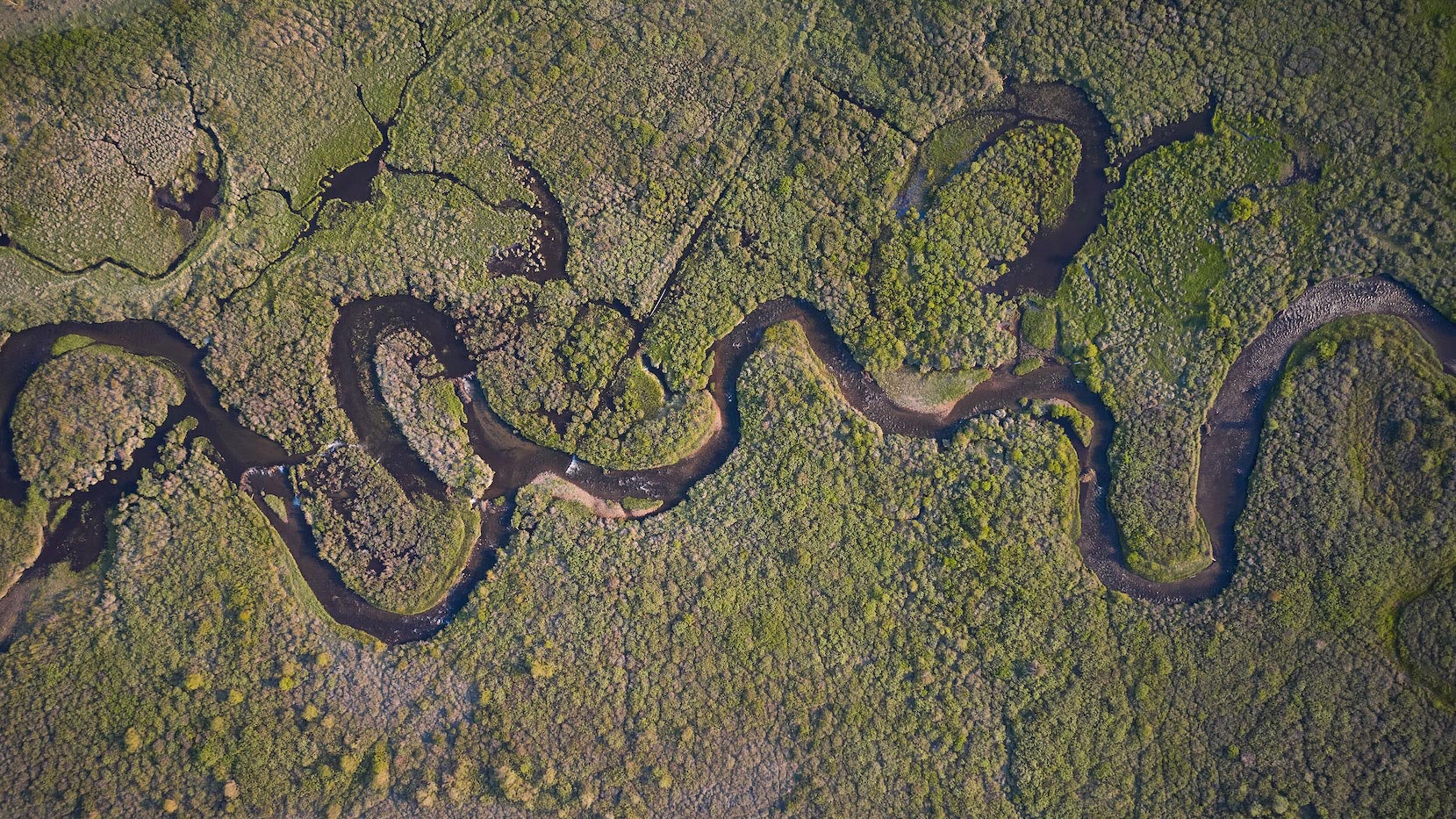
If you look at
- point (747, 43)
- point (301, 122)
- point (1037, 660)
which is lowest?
point (1037, 660)

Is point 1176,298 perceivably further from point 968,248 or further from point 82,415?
point 82,415

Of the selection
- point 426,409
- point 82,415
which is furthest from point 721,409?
point 82,415

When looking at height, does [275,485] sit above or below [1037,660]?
below

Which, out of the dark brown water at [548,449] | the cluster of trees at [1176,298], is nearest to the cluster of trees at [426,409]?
the dark brown water at [548,449]

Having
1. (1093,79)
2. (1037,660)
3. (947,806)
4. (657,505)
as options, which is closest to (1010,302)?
(1093,79)

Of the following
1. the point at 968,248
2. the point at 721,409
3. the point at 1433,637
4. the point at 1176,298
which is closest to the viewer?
the point at 1433,637

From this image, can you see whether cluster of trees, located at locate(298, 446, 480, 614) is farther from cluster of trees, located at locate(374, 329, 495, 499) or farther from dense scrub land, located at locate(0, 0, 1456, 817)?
cluster of trees, located at locate(374, 329, 495, 499)

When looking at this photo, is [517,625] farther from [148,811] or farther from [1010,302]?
[1010,302]

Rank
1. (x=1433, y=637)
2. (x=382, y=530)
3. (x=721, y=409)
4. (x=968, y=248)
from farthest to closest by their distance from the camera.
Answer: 1. (x=721, y=409)
2. (x=382, y=530)
3. (x=968, y=248)
4. (x=1433, y=637)
